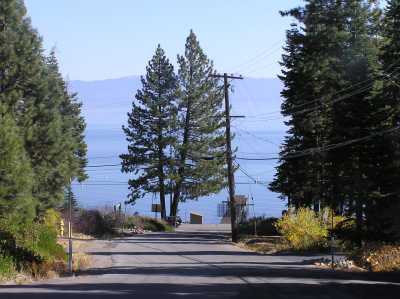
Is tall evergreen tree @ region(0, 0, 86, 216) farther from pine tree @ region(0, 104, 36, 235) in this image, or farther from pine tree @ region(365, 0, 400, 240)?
pine tree @ region(365, 0, 400, 240)

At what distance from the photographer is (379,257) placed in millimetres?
26078

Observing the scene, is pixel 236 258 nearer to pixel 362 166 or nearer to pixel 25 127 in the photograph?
pixel 362 166

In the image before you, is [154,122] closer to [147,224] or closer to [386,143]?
[147,224]

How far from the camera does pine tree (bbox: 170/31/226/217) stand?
7150 centimetres

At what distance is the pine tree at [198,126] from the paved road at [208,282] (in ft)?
135

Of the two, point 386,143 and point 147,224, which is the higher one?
point 386,143

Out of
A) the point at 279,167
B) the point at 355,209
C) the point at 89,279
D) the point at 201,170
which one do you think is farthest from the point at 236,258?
the point at 201,170

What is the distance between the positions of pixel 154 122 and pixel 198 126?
4.58 m

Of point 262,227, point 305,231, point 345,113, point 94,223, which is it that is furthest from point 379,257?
point 94,223

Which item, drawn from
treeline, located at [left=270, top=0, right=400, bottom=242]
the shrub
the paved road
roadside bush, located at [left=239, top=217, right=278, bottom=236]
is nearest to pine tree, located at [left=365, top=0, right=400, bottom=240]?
treeline, located at [left=270, top=0, right=400, bottom=242]

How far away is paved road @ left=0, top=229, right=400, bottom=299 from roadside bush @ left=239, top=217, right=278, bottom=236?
2631 cm

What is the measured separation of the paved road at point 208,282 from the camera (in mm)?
16375

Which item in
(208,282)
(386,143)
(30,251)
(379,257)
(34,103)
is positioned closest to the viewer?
(208,282)

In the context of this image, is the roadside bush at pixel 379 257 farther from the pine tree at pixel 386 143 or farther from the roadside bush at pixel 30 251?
the roadside bush at pixel 30 251
